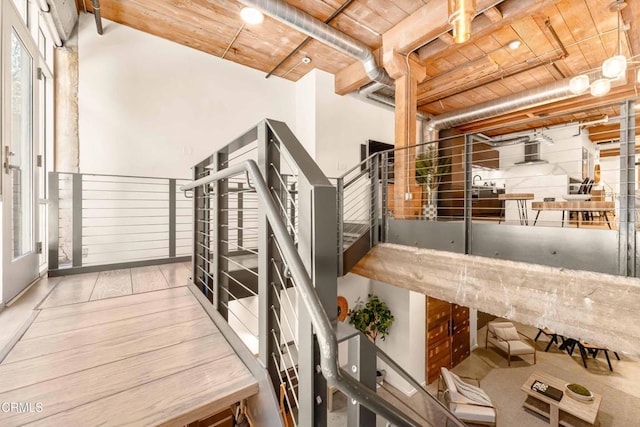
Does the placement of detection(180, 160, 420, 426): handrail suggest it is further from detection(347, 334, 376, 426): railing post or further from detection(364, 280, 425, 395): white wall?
detection(364, 280, 425, 395): white wall

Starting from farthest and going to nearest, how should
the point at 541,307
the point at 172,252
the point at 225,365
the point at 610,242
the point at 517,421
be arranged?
the point at 517,421, the point at 172,252, the point at 541,307, the point at 610,242, the point at 225,365

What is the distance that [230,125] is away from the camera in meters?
4.51

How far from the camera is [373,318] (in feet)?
16.7

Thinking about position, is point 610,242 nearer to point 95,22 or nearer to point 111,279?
point 111,279

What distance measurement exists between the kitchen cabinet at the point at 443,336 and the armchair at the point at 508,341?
724mm

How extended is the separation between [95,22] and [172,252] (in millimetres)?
3067

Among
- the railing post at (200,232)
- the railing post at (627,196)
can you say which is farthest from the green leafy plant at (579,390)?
the railing post at (200,232)

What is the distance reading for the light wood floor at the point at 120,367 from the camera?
0.95 m

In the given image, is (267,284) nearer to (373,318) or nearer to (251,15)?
(251,15)

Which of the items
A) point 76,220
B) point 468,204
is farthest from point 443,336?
point 76,220

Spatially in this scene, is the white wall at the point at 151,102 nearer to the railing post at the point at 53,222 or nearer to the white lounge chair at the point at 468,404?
the railing post at the point at 53,222

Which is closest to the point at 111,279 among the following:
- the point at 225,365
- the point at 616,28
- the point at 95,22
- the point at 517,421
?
the point at 225,365

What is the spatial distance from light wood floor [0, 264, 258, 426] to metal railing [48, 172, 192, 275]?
1.41 meters

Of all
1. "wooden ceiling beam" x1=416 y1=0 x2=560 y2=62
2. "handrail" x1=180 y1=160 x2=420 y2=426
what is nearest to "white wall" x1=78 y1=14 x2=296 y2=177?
"wooden ceiling beam" x1=416 y1=0 x2=560 y2=62
